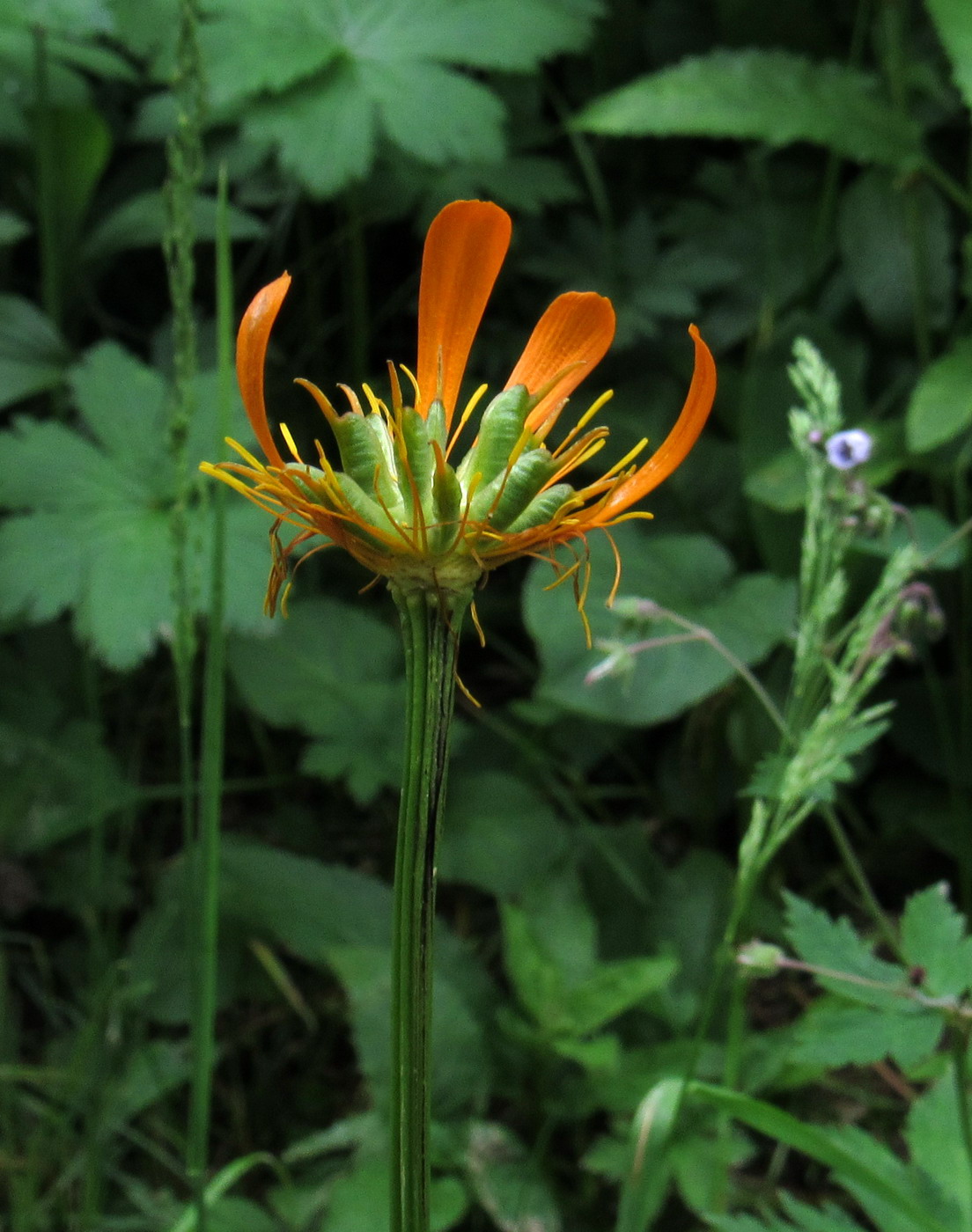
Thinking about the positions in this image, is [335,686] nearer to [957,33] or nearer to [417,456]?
[957,33]

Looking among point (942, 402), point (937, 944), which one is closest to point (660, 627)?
point (942, 402)

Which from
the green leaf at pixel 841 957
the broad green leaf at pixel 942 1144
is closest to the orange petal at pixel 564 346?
the green leaf at pixel 841 957

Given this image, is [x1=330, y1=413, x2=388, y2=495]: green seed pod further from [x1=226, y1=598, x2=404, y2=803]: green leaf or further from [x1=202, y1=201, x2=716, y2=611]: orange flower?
[x1=226, y1=598, x2=404, y2=803]: green leaf

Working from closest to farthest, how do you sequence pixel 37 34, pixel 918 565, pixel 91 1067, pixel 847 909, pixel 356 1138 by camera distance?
pixel 918 565 → pixel 356 1138 → pixel 91 1067 → pixel 37 34 → pixel 847 909

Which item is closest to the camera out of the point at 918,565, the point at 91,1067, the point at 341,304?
the point at 918,565

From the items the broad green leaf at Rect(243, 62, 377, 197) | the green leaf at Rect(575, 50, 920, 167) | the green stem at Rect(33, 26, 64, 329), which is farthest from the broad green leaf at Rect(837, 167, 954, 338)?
the green stem at Rect(33, 26, 64, 329)

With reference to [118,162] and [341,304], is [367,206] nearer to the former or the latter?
[341,304]

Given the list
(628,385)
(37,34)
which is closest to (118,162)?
(37,34)
